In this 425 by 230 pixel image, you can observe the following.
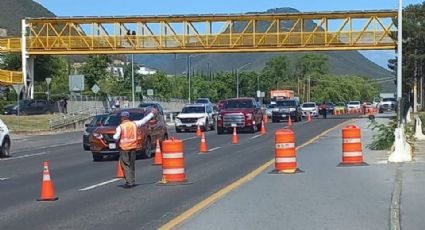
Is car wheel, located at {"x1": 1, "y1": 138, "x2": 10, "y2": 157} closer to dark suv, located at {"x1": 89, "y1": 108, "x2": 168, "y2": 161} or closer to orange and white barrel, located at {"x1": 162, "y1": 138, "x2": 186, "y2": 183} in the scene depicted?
dark suv, located at {"x1": 89, "y1": 108, "x2": 168, "y2": 161}

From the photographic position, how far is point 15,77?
241 ft

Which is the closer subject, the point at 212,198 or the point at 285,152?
the point at 212,198

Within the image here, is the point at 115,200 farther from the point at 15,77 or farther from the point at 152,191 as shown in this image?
the point at 15,77

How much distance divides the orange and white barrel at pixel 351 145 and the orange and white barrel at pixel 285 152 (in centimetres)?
190

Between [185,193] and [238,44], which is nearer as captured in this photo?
[185,193]

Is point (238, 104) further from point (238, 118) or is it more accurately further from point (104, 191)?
point (104, 191)

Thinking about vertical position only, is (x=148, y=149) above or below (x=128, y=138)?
below

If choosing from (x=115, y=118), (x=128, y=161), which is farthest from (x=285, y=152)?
(x=115, y=118)

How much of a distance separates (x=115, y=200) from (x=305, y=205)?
3872 millimetres

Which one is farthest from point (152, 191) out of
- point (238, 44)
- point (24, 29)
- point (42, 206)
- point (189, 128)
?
point (24, 29)

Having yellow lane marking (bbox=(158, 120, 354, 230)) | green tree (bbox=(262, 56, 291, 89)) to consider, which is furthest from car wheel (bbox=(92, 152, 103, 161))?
green tree (bbox=(262, 56, 291, 89))

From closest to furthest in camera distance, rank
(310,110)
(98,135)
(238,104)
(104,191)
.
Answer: (104,191)
(98,135)
(238,104)
(310,110)

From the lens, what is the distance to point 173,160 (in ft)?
55.1

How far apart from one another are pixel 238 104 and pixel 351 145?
24982 mm
